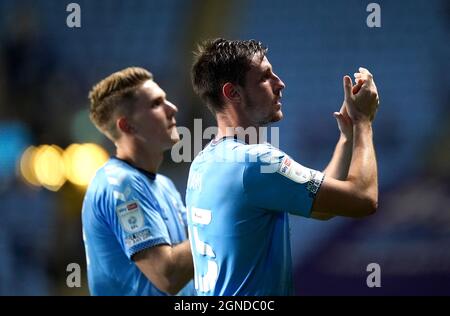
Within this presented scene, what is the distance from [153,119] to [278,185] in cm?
138

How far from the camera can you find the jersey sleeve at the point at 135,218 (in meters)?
3.22

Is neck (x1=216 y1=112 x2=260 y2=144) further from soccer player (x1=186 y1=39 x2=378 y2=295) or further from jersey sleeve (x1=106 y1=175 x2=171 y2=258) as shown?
jersey sleeve (x1=106 y1=175 x2=171 y2=258)

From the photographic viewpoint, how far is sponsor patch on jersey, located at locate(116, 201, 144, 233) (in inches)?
128

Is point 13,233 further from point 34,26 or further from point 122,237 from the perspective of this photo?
point 122,237

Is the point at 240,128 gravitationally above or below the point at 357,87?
below

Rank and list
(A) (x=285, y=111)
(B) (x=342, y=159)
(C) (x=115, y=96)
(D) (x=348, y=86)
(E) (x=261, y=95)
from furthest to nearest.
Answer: (A) (x=285, y=111) < (C) (x=115, y=96) < (B) (x=342, y=159) < (E) (x=261, y=95) < (D) (x=348, y=86)

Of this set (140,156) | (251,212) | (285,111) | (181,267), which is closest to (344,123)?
(251,212)

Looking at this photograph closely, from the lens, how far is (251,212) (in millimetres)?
2533

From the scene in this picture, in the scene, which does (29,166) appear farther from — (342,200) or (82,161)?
(342,200)

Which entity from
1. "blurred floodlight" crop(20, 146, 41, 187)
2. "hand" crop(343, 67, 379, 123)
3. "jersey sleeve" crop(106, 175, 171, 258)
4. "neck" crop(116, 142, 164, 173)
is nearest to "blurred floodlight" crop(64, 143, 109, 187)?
"blurred floodlight" crop(20, 146, 41, 187)

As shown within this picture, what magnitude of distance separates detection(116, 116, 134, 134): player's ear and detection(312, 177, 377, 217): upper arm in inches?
57.8

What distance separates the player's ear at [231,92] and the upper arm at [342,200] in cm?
46
